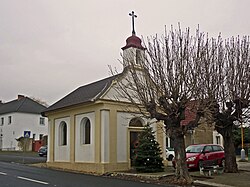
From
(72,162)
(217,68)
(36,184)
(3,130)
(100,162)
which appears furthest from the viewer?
(3,130)

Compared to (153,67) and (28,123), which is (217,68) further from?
(28,123)

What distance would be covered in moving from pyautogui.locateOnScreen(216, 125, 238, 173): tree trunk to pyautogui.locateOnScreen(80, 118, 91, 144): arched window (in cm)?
841

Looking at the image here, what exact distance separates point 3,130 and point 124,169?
42.3 metres

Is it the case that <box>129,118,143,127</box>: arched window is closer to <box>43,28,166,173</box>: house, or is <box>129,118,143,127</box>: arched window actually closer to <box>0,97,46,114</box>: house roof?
<box>43,28,166,173</box>: house

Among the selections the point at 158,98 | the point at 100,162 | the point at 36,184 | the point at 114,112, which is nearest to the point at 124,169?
the point at 100,162

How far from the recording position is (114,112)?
22609 millimetres

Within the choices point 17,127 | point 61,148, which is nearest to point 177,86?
point 61,148

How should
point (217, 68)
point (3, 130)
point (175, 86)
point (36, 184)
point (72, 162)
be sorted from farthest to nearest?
1. point (3, 130)
2. point (72, 162)
3. point (217, 68)
4. point (175, 86)
5. point (36, 184)

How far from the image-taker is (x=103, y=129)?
21875 millimetres

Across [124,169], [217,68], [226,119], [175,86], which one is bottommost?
[124,169]

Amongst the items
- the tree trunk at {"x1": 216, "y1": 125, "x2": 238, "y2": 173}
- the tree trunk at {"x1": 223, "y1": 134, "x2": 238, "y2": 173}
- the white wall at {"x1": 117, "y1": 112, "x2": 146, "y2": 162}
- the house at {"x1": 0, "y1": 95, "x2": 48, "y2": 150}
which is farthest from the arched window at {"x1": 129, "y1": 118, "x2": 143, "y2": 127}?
the house at {"x1": 0, "y1": 95, "x2": 48, "y2": 150}

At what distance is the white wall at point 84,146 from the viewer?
885 inches

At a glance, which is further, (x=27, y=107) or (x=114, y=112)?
(x=27, y=107)

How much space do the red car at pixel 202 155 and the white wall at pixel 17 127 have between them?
132 feet
